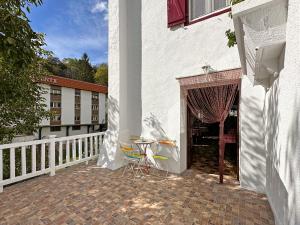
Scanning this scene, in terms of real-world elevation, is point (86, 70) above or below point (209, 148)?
above

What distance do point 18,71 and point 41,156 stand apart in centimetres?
208

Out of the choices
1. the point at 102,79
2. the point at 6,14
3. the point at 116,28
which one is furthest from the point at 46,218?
the point at 102,79

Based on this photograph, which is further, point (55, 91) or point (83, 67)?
point (83, 67)

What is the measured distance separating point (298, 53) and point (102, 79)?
3445 cm

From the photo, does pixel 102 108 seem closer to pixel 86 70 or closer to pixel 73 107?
pixel 73 107

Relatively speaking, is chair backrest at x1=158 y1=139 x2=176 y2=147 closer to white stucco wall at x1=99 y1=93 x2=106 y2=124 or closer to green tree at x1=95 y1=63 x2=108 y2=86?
white stucco wall at x1=99 y1=93 x2=106 y2=124

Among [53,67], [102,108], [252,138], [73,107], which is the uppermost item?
[53,67]

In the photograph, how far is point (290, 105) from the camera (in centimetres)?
155

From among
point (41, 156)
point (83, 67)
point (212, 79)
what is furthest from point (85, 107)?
point (83, 67)

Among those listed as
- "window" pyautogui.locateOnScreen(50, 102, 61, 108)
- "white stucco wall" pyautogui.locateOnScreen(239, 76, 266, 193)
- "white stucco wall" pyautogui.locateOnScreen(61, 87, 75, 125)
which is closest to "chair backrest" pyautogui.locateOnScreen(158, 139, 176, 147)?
"white stucco wall" pyautogui.locateOnScreen(239, 76, 266, 193)

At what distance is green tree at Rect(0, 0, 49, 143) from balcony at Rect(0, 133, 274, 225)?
6.07ft

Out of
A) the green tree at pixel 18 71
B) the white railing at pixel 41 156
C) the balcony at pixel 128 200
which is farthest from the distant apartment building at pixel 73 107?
the balcony at pixel 128 200

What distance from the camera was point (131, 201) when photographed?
315 cm

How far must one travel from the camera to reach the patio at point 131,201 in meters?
2.63
